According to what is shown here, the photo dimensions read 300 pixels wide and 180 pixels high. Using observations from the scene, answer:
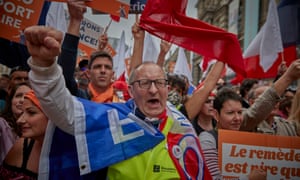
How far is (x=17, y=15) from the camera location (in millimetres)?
4043

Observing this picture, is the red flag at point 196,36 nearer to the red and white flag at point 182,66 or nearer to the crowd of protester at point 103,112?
the crowd of protester at point 103,112

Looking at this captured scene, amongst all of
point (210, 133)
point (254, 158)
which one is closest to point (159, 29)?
point (210, 133)

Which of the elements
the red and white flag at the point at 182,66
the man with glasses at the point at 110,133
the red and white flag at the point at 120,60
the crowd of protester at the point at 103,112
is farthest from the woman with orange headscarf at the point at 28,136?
the red and white flag at the point at 182,66

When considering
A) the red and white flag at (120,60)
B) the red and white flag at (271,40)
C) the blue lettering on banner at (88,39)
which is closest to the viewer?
the red and white flag at (271,40)

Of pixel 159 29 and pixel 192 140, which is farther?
pixel 159 29

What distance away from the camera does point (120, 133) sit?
6.53ft

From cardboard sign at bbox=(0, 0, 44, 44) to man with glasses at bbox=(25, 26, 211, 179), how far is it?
7.30 feet

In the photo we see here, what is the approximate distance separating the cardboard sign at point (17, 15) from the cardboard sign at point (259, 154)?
2546 millimetres

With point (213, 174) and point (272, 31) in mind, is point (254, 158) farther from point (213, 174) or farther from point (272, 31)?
point (272, 31)

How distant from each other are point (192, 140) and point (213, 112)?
3.45ft

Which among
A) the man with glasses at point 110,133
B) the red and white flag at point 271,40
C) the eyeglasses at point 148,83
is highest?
the red and white flag at point 271,40

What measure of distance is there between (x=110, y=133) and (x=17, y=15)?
2.65 meters

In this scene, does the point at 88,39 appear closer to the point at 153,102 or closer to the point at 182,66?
the point at 182,66

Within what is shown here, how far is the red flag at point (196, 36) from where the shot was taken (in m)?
3.62
